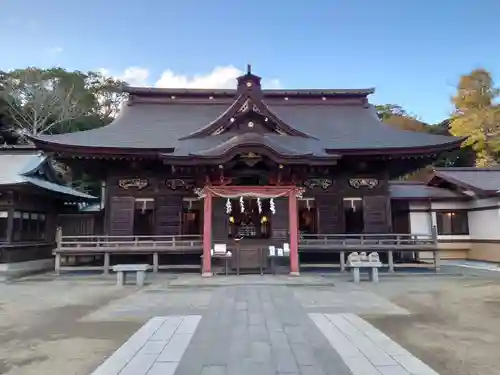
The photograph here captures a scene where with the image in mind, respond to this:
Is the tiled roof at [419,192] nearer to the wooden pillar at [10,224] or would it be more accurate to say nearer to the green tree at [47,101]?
the wooden pillar at [10,224]

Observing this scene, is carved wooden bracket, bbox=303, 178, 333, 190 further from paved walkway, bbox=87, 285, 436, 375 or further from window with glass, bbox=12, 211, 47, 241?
window with glass, bbox=12, 211, 47, 241

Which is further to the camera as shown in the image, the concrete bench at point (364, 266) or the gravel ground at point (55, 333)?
the concrete bench at point (364, 266)

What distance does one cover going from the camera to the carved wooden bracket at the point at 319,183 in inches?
594

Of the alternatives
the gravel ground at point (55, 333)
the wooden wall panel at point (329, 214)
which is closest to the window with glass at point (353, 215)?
the wooden wall panel at point (329, 214)

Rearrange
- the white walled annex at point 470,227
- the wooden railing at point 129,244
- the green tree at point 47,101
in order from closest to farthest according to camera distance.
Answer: the wooden railing at point 129,244, the white walled annex at point 470,227, the green tree at point 47,101

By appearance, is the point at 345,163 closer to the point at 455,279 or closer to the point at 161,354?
the point at 455,279

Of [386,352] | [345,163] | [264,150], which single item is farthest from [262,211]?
[386,352]

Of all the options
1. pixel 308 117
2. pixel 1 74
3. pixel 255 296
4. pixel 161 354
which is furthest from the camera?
pixel 1 74

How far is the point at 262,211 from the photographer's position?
14.0 metres

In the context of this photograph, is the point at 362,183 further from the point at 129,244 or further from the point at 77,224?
the point at 77,224

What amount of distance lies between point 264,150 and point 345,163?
4.73 metres

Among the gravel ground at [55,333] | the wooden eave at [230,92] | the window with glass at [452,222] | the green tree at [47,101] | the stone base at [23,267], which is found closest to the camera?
the gravel ground at [55,333]

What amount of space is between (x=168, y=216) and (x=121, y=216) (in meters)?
1.83

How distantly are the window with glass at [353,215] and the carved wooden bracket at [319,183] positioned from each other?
37.0 inches
